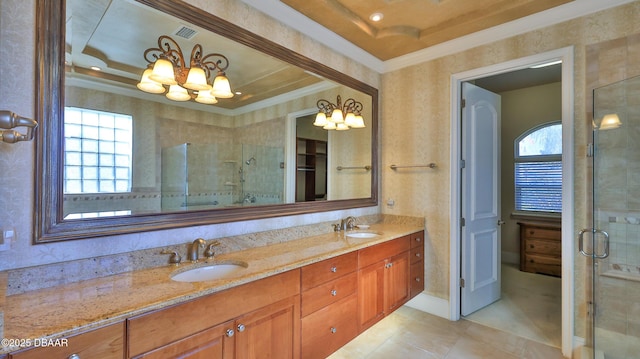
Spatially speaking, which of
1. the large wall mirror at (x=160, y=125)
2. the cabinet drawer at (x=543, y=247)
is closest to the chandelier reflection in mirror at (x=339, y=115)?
the large wall mirror at (x=160, y=125)

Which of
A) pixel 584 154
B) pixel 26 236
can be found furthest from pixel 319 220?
pixel 584 154

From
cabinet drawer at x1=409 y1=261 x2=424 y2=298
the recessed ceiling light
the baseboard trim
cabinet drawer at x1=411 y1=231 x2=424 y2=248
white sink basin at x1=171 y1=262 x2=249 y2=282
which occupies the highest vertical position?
the recessed ceiling light

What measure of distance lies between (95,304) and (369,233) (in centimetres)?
204

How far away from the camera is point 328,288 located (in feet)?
6.14

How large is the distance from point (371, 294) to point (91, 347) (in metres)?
1.78

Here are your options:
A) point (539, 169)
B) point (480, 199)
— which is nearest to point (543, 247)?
point (539, 169)

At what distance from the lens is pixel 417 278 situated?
9.53 feet

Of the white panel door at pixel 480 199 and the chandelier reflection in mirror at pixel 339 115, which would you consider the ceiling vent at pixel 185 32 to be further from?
the white panel door at pixel 480 199

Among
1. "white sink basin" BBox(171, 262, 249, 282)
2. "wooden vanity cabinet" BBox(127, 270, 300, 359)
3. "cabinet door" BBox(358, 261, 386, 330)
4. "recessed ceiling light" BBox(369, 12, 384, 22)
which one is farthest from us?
"recessed ceiling light" BBox(369, 12, 384, 22)

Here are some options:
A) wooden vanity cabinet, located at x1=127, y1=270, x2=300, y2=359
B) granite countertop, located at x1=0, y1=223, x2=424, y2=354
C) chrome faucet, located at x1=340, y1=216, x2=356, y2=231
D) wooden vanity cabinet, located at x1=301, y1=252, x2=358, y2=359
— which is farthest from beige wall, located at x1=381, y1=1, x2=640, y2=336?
wooden vanity cabinet, located at x1=127, y1=270, x2=300, y2=359

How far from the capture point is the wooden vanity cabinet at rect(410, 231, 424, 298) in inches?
111

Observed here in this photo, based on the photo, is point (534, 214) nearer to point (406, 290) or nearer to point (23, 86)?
point (406, 290)

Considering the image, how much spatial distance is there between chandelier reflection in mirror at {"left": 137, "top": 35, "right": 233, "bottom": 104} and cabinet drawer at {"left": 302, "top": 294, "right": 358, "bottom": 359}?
4.96 feet

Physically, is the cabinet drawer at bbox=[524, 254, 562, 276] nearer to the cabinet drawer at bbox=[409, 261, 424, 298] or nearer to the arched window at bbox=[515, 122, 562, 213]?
the arched window at bbox=[515, 122, 562, 213]
